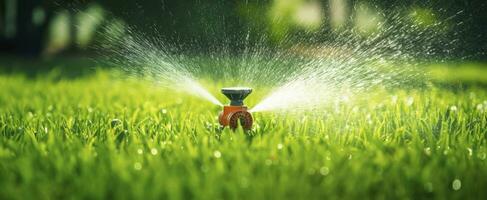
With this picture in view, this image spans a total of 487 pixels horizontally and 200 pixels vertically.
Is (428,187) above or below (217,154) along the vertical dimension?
below

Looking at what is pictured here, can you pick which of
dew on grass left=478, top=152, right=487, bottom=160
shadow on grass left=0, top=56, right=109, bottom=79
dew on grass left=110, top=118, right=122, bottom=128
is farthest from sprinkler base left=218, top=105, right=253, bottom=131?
shadow on grass left=0, top=56, right=109, bottom=79

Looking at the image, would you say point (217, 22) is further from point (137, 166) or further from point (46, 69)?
point (137, 166)

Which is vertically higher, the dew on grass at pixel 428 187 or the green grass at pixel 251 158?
the green grass at pixel 251 158

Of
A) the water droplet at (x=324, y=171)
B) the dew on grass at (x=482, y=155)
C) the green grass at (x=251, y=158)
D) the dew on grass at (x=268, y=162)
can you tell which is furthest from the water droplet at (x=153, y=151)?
the dew on grass at (x=482, y=155)

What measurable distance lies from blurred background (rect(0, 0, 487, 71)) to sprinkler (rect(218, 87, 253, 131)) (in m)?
6.34

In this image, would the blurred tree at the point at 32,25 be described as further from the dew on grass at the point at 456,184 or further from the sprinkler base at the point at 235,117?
the dew on grass at the point at 456,184

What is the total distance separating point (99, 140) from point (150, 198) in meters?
1.06

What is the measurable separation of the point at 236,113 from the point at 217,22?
10.8 metres

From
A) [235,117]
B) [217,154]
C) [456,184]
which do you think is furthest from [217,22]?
[456,184]

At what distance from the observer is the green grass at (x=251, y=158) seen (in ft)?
6.37

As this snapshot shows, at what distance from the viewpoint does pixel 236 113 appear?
9.67 ft

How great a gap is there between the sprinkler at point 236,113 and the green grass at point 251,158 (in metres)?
0.09

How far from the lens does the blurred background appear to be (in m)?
10.4

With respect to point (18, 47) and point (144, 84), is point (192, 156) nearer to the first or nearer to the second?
point (144, 84)
